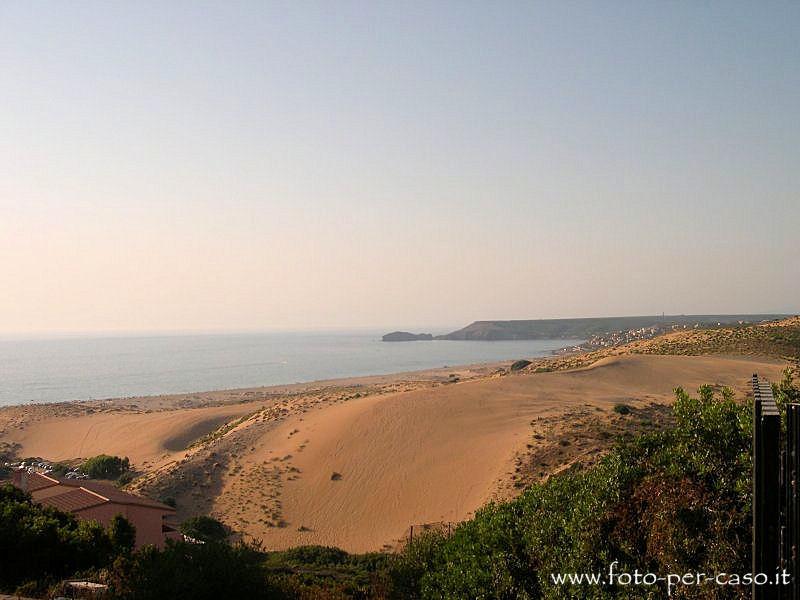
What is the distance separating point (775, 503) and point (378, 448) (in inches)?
1142

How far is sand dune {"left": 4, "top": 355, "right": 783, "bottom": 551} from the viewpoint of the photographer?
25.4 meters

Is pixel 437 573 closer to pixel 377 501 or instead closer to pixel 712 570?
pixel 712 570

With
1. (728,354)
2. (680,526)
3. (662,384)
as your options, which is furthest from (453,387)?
(680,526)

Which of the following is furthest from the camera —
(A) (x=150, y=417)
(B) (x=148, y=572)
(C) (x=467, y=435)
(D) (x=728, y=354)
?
(A) (x=150, y=417)

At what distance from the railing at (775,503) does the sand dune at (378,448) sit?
64.7 ft

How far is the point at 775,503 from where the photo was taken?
4551 mm

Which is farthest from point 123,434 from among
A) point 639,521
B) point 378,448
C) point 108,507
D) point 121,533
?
point 639,521

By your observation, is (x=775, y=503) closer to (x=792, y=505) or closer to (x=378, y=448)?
(x=792, y=505)

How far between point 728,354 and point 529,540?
50733 millimetres

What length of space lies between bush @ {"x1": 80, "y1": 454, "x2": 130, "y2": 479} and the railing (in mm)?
37628

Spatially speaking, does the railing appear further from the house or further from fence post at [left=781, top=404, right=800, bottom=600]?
the house

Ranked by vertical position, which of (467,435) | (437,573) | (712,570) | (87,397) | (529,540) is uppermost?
(712,570)

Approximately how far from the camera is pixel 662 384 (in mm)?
43531

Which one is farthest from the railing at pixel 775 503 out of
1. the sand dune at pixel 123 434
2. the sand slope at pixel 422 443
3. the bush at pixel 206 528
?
the sand dune at pixel 123 434
